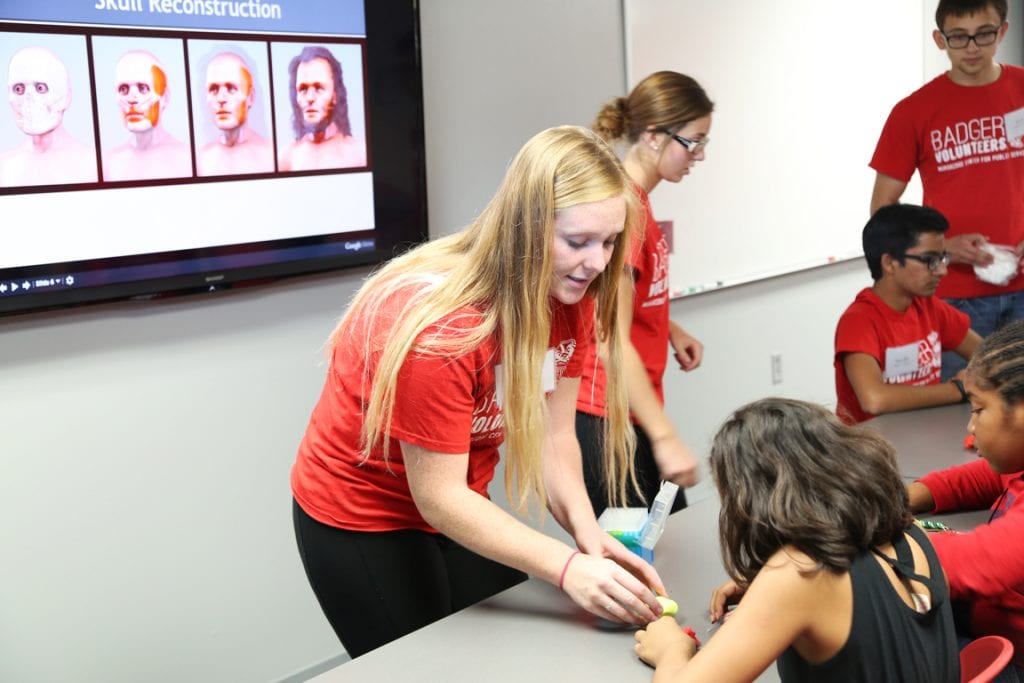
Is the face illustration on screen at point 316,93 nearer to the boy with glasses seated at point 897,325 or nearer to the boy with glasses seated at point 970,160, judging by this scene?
the boy with glasses seated at point 897,325

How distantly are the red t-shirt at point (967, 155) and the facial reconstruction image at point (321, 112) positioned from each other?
5.44ft

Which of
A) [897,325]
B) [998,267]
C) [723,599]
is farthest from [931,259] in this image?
[723,599]

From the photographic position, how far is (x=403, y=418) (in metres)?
1.45

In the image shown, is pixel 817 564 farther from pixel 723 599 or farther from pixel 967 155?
pixel 967 155

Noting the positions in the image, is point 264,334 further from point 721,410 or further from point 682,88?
point 721,410

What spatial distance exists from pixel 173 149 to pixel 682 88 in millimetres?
1191

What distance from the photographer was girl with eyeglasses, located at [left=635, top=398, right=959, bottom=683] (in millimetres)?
1256

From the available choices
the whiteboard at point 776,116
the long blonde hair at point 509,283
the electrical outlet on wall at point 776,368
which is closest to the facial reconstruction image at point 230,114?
the long blonde hair at point 509,283

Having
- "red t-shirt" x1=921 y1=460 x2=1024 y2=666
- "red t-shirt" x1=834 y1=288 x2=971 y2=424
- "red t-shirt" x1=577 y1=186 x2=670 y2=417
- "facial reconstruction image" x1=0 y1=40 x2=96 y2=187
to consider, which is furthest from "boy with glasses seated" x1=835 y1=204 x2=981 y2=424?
"facial reconstruction image" x1=0 y1=40 x2=96 y2=187

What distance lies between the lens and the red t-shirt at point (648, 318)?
2354 millimetres

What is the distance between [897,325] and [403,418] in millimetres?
1738

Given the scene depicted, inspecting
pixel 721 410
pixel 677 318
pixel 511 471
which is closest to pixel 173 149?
pixel 511 471

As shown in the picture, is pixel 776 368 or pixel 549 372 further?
pixel 776 368

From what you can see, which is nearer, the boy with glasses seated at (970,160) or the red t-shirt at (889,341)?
the red t-shirt at (889,341)
